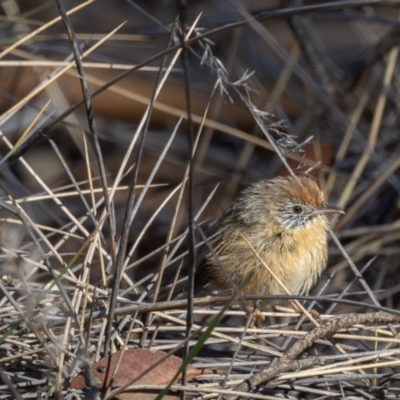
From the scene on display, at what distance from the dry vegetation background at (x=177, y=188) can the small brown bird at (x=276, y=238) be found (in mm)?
201

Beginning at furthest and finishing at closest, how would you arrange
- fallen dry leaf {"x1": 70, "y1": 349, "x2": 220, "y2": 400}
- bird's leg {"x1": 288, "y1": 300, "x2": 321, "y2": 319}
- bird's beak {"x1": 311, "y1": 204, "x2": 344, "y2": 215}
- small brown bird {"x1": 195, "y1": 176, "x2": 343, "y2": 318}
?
bird's beak {"x1": 311, "y1": 204, "x2": 344, "y2": 215} < small brown bird {"x1": 195, "y1": 176, "x2": 343, "y2": 318} < bird's leg {"x1": 288, "y1": 300, "x2": 321, "y2": 319} < fallen dry leaf {"x1": 70, "y1": 349, "x2": 220, "y2": 400}

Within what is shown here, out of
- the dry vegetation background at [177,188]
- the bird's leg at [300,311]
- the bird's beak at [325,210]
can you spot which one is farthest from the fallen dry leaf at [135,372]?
the bird's beak at [325,210]

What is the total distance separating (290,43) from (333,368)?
617 cm

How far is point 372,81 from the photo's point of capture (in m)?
6.70

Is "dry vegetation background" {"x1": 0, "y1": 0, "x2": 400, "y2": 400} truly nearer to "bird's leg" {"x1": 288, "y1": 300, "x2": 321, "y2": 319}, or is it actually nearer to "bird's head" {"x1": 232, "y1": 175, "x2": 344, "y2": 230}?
"bird's leg" {"x1": 288, "y1": 300, "x2": 321, "y2": 319}

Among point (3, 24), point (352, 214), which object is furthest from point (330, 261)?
point (3, 24)

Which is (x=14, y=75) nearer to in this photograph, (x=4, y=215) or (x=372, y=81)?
(x=4, y=215)

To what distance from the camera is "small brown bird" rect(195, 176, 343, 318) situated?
172 inches

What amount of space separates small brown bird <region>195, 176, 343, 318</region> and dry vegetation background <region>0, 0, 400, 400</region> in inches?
7.9

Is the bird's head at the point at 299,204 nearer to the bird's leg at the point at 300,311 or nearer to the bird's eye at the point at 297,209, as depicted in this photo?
the bird's eye at the point at 297,209

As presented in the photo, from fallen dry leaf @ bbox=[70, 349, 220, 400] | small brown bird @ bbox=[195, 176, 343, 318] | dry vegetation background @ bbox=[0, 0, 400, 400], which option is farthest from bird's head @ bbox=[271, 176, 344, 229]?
fallen dry leaf @ bbox=[70, 349, 220, 400]

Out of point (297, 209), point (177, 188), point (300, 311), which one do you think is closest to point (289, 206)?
point (297, 209)

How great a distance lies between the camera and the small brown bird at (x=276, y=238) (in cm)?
437

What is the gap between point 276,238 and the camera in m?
4.46
